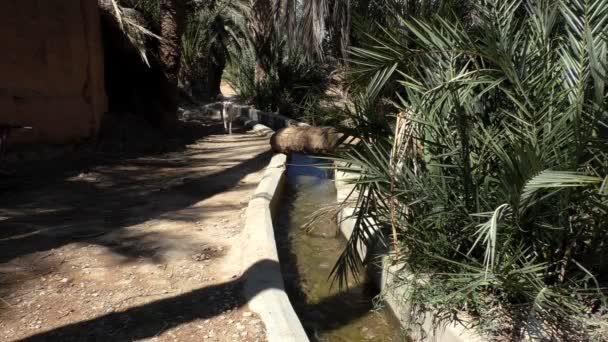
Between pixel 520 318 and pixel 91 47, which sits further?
pixel 91 47

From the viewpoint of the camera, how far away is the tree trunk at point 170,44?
11.2 metres

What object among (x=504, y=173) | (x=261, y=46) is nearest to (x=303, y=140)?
(x=504, y=173)

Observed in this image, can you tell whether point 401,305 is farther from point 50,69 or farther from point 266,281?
point 50,69

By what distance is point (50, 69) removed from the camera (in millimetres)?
7566

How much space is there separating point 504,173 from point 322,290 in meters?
2.20

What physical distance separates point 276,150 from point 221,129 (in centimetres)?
465

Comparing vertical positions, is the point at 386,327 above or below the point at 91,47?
below

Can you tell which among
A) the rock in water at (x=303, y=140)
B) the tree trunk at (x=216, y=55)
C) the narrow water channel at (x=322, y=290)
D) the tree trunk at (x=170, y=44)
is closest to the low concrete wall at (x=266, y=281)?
the narrow water channel at (x=322, y=290)

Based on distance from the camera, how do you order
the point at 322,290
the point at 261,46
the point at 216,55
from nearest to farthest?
the point at 322,290 < the point at 261,46 < the point at 216,55

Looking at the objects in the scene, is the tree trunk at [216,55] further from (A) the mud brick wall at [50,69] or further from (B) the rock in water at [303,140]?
(A) the mud brick wall at [50,69]

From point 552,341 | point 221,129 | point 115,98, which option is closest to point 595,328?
point 552,341

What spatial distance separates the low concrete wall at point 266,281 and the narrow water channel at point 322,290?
45 cm

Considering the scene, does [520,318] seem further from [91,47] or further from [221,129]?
[221,129]

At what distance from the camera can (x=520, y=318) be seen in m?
2.86
